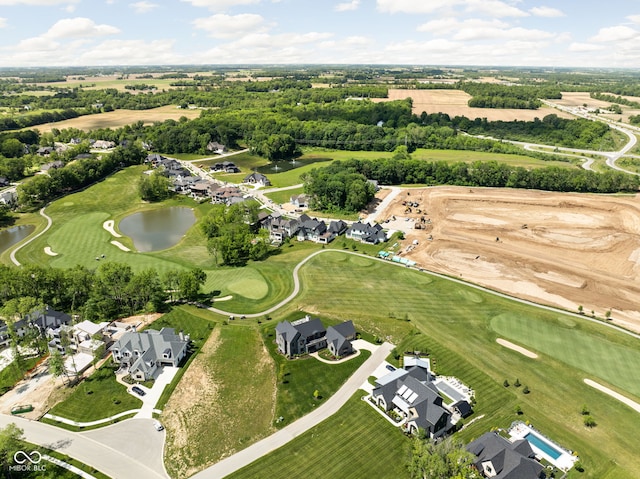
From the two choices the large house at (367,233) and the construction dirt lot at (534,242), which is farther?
the large house at (367,233)

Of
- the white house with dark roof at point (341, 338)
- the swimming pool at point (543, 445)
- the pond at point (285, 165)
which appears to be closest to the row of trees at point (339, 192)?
the pond at point (285, 165)

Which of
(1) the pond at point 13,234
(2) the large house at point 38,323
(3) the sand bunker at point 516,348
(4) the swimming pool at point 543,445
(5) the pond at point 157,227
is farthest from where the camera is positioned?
(5) the pond at point 157,227

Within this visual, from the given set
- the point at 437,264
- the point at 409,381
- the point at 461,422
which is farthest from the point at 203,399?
the point at 437,264

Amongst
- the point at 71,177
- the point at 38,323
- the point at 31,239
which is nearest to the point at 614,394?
the point at 38,323

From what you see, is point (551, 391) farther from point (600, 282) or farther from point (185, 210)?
point (185, 210)

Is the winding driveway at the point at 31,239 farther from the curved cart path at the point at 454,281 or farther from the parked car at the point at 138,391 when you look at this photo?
the parked car at the point at 138,391

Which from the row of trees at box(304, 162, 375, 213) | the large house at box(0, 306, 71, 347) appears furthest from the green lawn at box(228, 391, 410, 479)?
the row of trees at box(304, 162, 375, 213)

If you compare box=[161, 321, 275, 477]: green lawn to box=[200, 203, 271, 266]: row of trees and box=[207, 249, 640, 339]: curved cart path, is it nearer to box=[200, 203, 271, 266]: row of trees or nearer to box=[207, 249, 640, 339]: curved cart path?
box=[207, 249, 640, 339]: curved cart path
